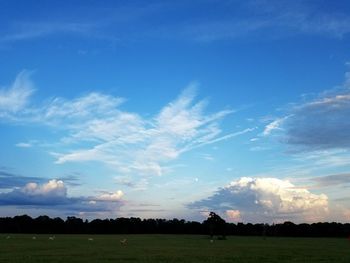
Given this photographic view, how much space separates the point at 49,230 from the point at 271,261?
163970mm

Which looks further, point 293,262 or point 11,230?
point 11,230

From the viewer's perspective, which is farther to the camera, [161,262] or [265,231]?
[265,231]

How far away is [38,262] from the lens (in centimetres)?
4138

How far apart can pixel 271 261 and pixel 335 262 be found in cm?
523

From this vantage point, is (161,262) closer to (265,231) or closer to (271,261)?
(271,261)

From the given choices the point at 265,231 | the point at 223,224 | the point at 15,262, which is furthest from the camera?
the point at 265,231

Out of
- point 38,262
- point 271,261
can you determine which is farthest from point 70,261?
point 271,261

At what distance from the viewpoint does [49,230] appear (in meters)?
199

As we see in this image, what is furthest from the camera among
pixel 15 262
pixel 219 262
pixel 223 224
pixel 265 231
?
pixel 265 231

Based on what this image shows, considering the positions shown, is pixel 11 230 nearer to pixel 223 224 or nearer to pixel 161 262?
pixel 223 224

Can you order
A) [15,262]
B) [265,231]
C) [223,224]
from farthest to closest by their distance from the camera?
1. [265,231]
2. [223,224]
3. [15,262]

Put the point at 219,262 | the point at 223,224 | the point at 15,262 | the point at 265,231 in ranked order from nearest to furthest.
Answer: the point at 15,262 < the point at 219,262 < the point at 223,224 < the point at 265,231

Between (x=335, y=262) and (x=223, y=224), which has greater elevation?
(x=223, y=224)

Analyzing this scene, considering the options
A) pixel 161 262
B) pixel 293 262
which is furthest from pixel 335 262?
pixel 161 262
